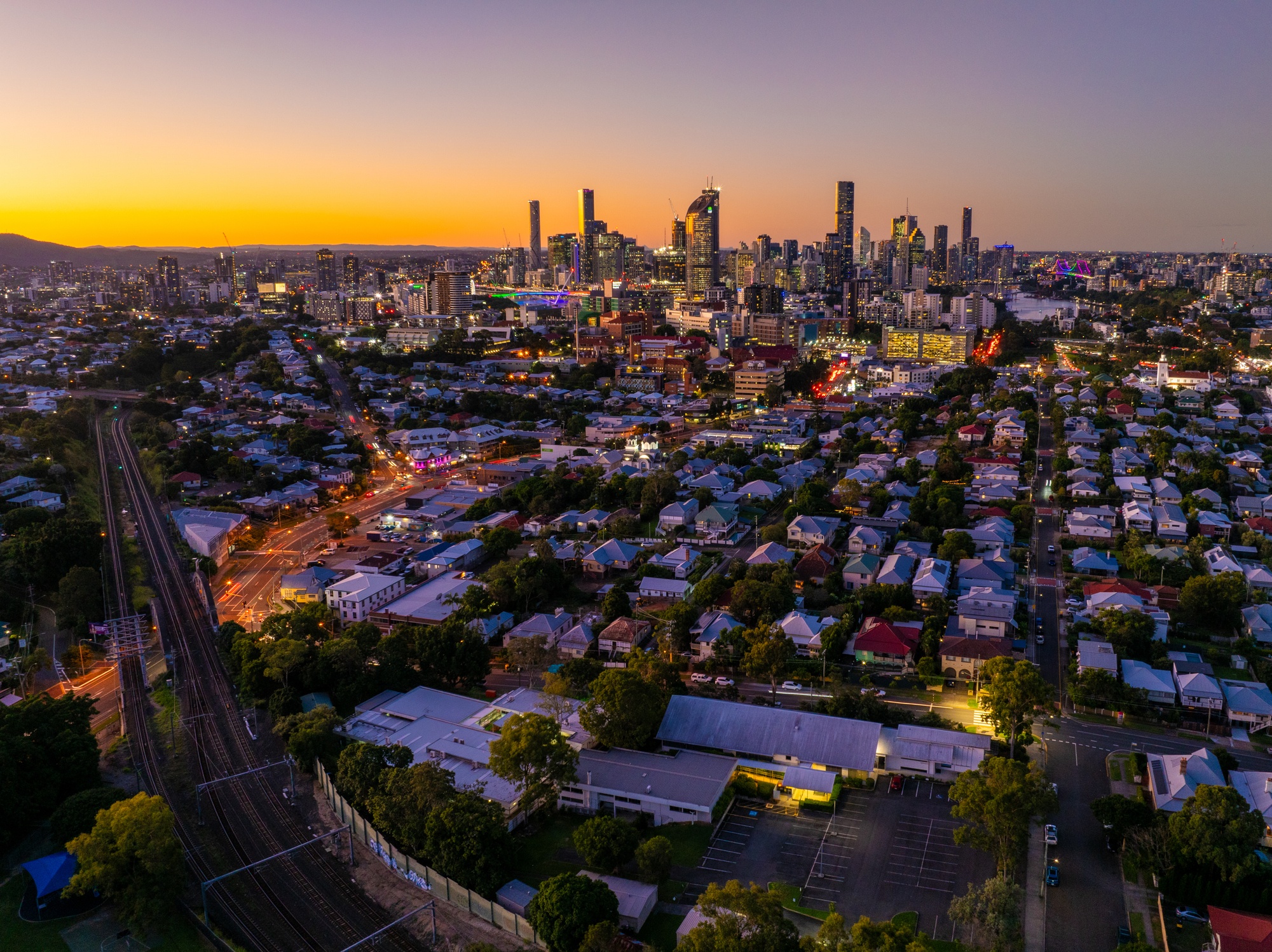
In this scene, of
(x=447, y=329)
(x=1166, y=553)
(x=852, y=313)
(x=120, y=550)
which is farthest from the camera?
(x=852, y=313)

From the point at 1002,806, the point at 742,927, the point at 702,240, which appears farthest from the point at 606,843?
the point at 702,240

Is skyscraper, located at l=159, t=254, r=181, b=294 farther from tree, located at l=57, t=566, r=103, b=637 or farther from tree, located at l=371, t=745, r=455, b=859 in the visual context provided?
tree, located at l=371, t=745, r=455, b=859

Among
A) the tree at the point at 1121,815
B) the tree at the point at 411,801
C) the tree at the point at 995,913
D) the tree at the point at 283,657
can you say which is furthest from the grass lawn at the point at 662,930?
the tree at the point at 283,657

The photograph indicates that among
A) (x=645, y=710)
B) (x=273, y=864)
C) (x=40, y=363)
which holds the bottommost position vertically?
(x=273, y=864)

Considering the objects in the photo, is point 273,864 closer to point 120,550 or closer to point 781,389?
point 120,550

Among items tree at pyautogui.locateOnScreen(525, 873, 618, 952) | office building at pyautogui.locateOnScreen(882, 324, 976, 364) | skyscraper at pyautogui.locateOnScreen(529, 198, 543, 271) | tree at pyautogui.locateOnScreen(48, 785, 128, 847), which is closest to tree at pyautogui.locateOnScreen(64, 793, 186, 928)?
tree at pyautogui.locateOnScreen(48, 785, 128, 847)

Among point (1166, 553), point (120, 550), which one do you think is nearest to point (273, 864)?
point (120, 550)
